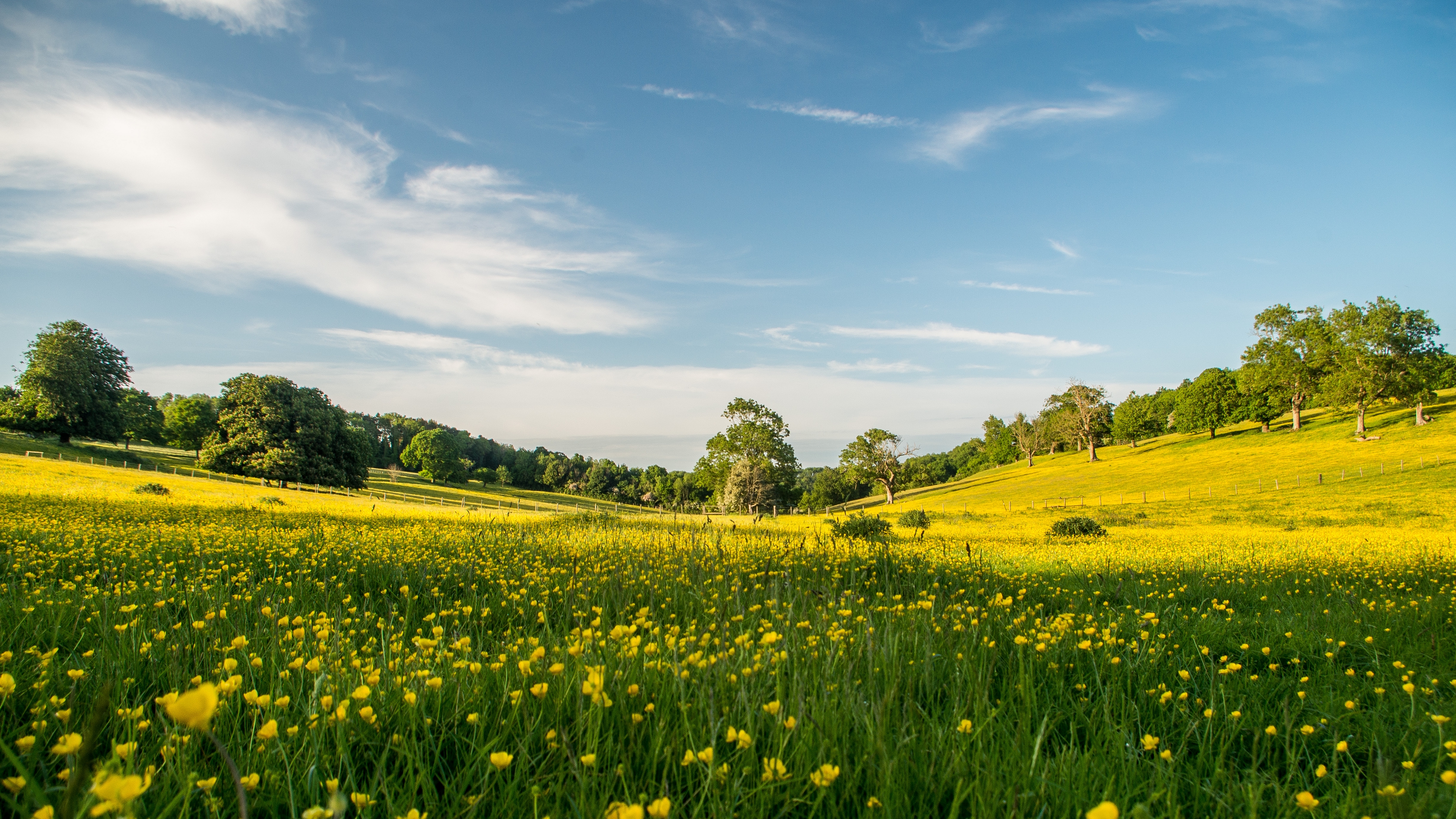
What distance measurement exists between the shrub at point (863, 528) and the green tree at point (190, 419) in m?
82.8

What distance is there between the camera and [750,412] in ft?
213

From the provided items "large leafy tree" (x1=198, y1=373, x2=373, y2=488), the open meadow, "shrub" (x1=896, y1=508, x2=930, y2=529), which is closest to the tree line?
"large leafy tree" (x1=198, y1=373, x2=373, y2=488)

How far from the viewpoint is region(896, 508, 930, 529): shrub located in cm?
2495

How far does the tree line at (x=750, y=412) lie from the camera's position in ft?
153

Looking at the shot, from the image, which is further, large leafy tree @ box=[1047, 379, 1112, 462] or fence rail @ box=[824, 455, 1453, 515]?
large leafy tree @ box=[1047, 379, 1112, 462]

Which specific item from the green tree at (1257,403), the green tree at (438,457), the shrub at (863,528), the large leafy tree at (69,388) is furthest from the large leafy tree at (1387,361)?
the large leafy tree at (69,388)

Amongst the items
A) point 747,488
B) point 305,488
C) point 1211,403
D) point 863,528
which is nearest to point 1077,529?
point 863,528

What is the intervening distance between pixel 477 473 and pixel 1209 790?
11187 cm

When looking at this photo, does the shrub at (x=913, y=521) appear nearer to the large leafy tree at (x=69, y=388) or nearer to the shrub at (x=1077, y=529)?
the shrub at (x=1077, y=529)

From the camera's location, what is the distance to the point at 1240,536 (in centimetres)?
1861

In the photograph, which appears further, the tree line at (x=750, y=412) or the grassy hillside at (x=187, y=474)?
the tree line at (x=750, y=412)

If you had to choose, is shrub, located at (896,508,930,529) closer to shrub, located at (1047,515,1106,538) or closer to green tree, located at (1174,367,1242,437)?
shrub, located at (1047,515,1106,538)

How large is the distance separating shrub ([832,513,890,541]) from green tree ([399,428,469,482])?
83.9 metres

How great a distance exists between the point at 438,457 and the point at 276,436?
43.9 m
